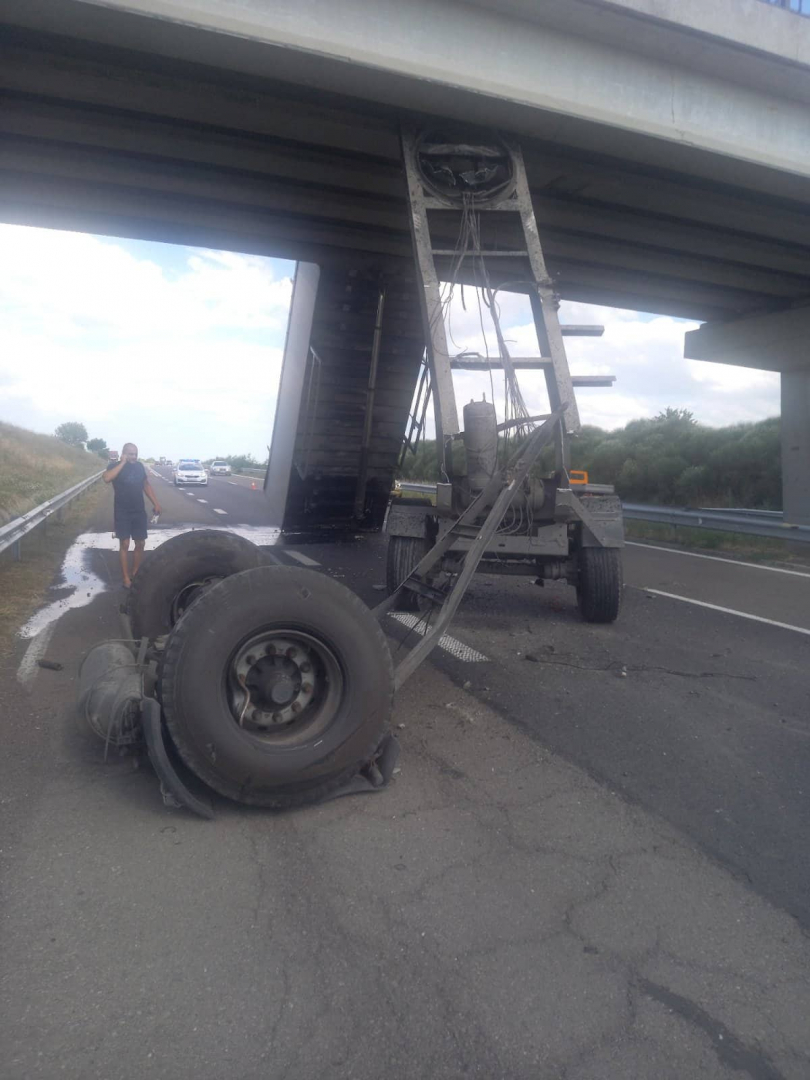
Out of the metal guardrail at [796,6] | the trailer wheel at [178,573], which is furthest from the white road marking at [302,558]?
the metal guardrail at [796,6]

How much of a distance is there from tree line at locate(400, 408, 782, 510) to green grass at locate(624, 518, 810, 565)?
21.5 ft

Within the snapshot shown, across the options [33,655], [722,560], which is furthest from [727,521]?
[33,655]

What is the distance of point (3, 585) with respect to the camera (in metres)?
10.0

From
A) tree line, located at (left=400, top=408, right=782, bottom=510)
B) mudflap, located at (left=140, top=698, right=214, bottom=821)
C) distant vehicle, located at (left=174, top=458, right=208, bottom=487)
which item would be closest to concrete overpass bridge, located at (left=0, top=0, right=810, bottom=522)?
mudflap, located at (left=140, top=698, right=214, bottom=821)

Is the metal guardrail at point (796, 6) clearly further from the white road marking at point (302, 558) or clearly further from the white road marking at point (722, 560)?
the white road marking at point (302, 558)

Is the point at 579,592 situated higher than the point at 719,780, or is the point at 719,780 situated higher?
the point at 579,592

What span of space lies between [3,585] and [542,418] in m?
6.71

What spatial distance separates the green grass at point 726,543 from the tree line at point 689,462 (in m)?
6.56

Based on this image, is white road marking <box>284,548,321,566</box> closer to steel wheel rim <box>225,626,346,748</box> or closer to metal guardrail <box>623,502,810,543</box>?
metal guardrail <box>623,502,810,543</box>

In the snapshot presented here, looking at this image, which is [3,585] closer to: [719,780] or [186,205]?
[186,205]

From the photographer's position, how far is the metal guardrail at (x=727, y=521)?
14414mm

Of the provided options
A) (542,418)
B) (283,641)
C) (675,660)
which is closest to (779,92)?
(542,418)

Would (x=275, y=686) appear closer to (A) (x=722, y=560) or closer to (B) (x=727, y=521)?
(A) (x=722, y=560)

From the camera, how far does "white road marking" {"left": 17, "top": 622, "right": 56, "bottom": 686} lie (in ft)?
20.1
